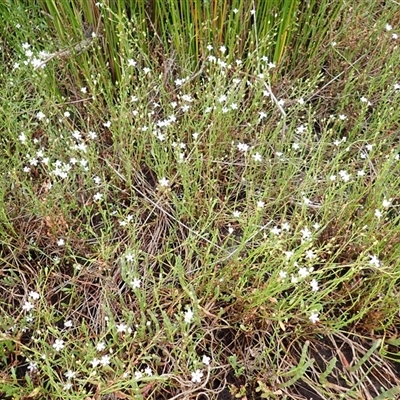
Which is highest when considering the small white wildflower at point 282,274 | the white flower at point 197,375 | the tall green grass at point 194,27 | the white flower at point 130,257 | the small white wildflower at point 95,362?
the tall green grass at point 194,27

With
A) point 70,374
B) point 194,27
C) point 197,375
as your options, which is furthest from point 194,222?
point 194,27

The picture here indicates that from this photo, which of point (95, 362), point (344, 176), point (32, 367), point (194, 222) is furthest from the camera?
point (194, 222)

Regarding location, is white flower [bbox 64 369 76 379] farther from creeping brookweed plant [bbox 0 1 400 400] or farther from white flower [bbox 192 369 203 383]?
white flower [bbox 192 369 203 383]

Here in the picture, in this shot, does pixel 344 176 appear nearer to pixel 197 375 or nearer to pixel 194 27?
pixel 197 375

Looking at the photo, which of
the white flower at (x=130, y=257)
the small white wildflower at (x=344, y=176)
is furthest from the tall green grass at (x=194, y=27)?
the white flower at (x=130, y=257)

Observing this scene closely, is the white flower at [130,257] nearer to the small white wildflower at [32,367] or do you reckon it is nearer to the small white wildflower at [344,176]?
the small white wildflower at [32,367]

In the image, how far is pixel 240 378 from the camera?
5.17ft

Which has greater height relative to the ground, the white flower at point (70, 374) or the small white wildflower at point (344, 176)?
the small white wildflower at point (344, 176)

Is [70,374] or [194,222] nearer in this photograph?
[70,374]

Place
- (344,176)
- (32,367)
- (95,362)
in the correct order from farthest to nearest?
(344,176) < (32,367) < (95,362)

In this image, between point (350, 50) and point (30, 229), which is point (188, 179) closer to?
point (30, 229)

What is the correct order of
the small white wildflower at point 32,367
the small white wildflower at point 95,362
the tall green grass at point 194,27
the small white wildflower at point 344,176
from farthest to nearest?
the tall green grass at point 194,27, the small white wildflower at point 344,176, the small white wildflower at point 32,367, the small white wildflower at point 95,362

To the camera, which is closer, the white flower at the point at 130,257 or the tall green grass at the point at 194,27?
the white flower at the point at 130,257

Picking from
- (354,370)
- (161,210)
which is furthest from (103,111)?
(354,370)
